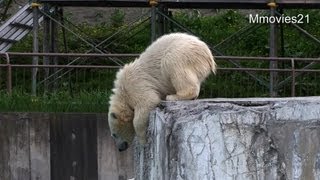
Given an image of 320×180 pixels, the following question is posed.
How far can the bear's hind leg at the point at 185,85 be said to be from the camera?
243 inches

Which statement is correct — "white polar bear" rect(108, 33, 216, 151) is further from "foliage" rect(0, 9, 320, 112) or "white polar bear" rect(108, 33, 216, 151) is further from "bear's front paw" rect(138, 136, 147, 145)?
"foliage" rect(0, 9, 320, 112)

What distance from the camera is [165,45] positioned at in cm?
625

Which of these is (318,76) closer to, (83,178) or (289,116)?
(83,178)

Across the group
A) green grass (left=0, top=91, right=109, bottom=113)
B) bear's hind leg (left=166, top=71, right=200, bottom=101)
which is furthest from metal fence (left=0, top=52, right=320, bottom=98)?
bear's hind leg (left=166, top=71, right=200, bottom=101)

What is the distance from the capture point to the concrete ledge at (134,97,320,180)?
3.73 meters

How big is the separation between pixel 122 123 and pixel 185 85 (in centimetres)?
54

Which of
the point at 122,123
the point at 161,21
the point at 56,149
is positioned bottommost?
the point at 56,149

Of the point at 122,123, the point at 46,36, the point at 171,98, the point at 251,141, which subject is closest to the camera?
the point at 251,141

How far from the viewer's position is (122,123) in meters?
6.18

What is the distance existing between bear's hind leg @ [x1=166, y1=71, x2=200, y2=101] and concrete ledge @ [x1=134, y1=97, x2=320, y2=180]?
2221 mm

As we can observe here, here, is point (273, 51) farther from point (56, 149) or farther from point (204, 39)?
point (56, 149)

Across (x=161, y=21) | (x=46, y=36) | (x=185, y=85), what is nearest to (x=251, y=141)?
(x=185, y=85)

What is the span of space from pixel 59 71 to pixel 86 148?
157 inches

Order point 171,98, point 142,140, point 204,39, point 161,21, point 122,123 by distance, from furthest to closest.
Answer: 1. point 204,39
2. point 161,21
3. point 122,123
4. point 171,98
5. point 142,140
